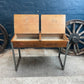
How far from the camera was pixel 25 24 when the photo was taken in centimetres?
196

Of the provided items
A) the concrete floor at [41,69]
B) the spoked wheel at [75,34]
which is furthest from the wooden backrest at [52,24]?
the concrete floor at [41,69]

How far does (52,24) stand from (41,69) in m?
1.01

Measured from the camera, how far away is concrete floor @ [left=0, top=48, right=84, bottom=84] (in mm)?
1812

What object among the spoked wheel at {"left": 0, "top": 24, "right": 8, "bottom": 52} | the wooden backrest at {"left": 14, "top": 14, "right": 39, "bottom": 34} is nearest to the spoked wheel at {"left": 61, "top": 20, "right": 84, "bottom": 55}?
the wooden backrest at {"left": 14, "top": 14, "right": 39, "bottom": 34}

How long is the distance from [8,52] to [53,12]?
1.70 meters

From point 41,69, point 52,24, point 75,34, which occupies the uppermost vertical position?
point 52,24

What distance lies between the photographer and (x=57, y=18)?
6.53 feet

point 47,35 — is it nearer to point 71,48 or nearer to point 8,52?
point 71,48

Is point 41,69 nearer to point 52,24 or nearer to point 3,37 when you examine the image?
point 52,24

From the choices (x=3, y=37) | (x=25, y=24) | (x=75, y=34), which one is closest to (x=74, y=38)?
(x=75, y=34)

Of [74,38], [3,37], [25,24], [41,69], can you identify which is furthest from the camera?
[3,37]

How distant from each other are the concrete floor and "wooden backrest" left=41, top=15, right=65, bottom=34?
0.80 m

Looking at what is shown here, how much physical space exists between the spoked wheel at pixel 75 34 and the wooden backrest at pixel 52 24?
65cm

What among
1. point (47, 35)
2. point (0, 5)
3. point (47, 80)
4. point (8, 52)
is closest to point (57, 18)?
point (47, 35)
